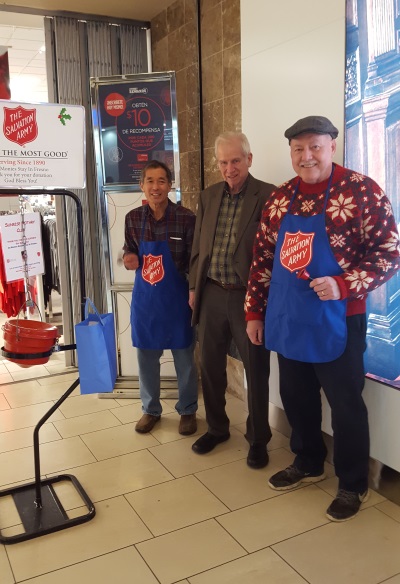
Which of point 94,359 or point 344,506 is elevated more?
point 94,359

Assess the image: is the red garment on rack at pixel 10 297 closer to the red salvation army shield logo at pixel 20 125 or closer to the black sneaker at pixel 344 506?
the red salvation army shield logo at pixel 20 125

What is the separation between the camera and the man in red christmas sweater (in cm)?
208

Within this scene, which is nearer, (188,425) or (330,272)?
(330,272)

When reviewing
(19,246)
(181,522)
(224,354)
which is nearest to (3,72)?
(19,246)

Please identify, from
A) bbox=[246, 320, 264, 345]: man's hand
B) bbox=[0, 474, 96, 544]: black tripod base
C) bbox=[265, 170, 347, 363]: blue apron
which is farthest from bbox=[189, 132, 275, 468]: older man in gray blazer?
bbox=[0, 474, 96, 544]: black tripod base

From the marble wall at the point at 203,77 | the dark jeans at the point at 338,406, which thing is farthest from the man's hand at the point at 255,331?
the marble wall at the point at 203,77

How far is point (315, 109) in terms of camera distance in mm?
2617

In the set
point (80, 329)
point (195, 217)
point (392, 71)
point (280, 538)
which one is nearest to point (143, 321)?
point (195, 217)

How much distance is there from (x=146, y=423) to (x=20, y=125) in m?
1.78

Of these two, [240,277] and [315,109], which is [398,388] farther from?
[315,109]

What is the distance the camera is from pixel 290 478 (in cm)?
257

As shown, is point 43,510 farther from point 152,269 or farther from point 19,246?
point 152,269

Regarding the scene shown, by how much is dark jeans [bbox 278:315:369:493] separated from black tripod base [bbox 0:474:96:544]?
3.27ft

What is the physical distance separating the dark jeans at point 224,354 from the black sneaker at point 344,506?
1.73 feet
